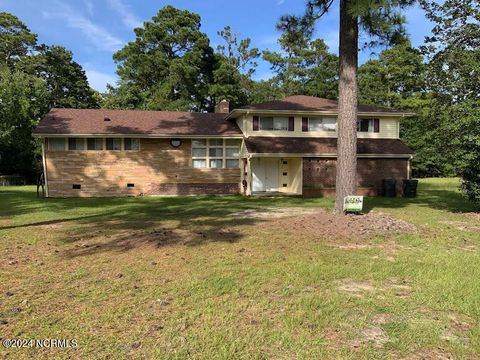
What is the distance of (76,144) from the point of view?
20984 mm

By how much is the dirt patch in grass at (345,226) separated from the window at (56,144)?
14315 millimetres

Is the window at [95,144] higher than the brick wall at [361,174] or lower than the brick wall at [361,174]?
higher

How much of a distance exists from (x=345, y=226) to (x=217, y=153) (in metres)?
13.6

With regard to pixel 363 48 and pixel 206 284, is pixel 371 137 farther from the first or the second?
pixel 206 284

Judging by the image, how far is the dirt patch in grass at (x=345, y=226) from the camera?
Answer: 9.05 m

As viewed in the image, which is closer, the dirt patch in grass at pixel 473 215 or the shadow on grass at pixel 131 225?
the shadow on grass at pixel 131 225

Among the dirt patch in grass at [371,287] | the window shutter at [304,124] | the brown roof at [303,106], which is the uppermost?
the brown roof at [303,106]

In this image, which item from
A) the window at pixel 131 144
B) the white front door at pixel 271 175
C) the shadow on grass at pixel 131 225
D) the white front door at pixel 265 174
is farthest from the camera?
the white front door at pixel 271 175

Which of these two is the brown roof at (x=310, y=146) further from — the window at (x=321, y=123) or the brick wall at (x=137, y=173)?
the brick wall at (x=137, y=173)

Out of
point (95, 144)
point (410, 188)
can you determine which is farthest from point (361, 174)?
point (95, 144)

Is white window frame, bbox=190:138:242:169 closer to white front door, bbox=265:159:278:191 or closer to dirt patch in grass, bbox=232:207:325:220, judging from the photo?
white front door, bbox=265:159:278:191

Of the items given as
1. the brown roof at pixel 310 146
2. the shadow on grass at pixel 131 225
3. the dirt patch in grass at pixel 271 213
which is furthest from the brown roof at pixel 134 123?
the dirt patch in grass at pixel 271 213

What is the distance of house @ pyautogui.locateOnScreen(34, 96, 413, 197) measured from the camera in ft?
68.3

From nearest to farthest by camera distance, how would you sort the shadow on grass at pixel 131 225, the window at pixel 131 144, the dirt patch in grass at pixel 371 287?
1. the dirt patch in grass at pixel 371 287
2. the shadow on grass at pixel 131 225
3. the window at pixel 131 144
